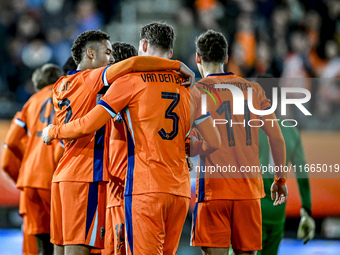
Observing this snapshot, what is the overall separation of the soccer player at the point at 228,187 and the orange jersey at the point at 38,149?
202cm

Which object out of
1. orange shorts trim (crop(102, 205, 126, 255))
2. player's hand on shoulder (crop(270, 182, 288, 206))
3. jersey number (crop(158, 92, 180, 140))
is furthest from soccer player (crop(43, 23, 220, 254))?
player's hand on shoulder (crop(270, 182, 288, 206))

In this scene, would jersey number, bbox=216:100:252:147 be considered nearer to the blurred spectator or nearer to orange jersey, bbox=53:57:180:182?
orange jersey, bbox=53:57:180:182

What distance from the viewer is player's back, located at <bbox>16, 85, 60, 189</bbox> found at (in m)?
5.75

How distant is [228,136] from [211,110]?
0.90 ft

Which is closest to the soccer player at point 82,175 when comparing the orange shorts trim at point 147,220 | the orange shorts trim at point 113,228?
the orange shorts trim at point 113,228

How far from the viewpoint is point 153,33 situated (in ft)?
12.7

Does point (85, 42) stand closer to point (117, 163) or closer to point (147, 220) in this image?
point (117, 163)

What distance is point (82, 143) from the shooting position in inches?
162

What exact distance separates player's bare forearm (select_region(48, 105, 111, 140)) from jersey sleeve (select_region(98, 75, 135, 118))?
1.6 inches

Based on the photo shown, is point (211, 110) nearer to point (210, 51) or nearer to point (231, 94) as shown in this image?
point (231, 94)

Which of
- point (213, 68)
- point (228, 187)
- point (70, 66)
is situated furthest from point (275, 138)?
point (70, 66)

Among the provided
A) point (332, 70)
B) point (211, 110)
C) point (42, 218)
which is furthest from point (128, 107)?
point (332, 70)

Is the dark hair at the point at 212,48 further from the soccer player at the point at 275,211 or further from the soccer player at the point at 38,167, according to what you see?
the soccer player at the point at 38,167

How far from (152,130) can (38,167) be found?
256 centimetres
